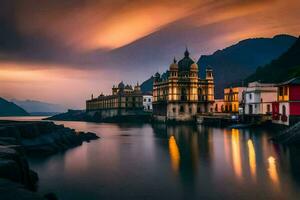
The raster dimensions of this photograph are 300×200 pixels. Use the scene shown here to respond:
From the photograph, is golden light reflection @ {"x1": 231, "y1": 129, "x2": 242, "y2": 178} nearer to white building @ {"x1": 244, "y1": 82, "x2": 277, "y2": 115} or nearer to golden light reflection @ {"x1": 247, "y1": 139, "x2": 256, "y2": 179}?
golden light reflection @ {"x1": 247, "y1": 139, "x2": 256, "y2": 179}

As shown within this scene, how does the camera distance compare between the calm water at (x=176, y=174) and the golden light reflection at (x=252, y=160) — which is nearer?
the calm water at (x=176, y=174)

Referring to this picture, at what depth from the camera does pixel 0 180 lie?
57.9 feet

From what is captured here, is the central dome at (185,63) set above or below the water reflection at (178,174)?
above

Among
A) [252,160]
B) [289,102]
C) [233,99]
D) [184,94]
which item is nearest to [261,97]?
[289,102]

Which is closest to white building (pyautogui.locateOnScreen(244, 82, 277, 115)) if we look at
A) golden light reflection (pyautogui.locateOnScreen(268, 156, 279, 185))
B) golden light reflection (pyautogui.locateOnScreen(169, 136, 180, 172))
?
golden light reflection (pyautogui.locateOnScreen(169, 136, 180, 172))

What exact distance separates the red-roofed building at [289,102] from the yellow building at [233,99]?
193 ft

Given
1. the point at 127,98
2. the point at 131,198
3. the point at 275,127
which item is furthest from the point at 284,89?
the point at 127,98

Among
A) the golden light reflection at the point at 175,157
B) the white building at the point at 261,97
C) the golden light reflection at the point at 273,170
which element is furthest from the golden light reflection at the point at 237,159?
the white building at the point at 261,97

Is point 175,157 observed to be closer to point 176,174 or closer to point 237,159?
point 237,159

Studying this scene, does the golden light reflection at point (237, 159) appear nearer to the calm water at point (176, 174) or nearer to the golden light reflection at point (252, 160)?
the calm water at point (176, 174)

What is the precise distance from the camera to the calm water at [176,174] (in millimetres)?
26312

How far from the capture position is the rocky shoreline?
17.1 metres

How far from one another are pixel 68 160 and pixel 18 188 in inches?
1047

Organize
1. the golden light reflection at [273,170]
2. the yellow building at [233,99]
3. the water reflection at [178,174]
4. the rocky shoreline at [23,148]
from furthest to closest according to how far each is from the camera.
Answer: the yellow building at [233,99], the golden light reflection at [273,170], the water reflection at [178,174], the rocky shoreline at [23,148]
